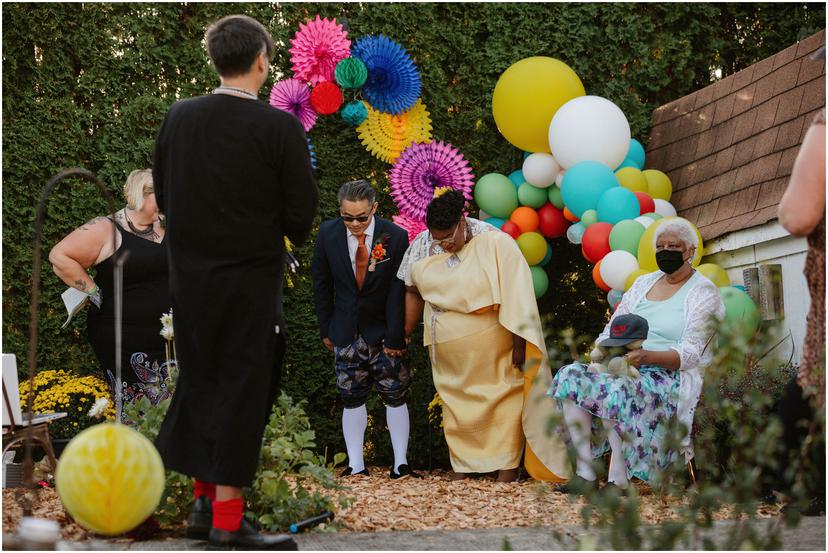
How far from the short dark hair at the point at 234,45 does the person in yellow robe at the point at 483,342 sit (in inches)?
96.6

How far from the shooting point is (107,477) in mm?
2934

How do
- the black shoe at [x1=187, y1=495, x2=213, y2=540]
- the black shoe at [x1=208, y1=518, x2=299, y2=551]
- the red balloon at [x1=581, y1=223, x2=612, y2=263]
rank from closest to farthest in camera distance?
the black shoe at [x1=208, y1=518, x2=299, y2=551] < the black shoe at [x1=187, y1=495, x2=213, y2=540] < the red balloon at [x1=581, y1=223, x2=612, y2=263]

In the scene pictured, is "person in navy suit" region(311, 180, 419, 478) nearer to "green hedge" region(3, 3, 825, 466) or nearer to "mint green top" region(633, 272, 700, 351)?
"green hedge" region(3, 3, 825, 466)

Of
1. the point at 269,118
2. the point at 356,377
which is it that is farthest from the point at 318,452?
the point at 269,118

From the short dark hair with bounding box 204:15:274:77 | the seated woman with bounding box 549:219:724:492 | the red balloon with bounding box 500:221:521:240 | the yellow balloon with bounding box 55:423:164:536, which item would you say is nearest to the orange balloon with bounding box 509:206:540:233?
the red balloon with bounding box 500:221:521:240

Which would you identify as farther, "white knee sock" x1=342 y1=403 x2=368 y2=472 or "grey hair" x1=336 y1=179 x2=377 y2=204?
"white knee sock" x1=342 y1=403 x2=368 y2=472

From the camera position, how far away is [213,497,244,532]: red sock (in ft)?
11.0

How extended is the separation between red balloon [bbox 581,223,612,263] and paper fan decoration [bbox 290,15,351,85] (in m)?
2.02

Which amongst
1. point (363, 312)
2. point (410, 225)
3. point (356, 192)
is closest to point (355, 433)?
point (363, 312)

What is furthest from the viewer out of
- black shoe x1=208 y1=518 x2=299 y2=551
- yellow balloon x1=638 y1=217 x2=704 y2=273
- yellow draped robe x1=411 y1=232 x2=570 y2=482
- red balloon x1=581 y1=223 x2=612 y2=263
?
red balloon x1=581 y1=223 x2=612 y2=263

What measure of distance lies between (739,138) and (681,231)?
1.58 m

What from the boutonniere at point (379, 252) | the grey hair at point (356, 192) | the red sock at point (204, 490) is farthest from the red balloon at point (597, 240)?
the red sock at point (204, 490)

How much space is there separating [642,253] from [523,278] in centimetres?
71

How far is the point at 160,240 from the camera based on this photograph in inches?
225
